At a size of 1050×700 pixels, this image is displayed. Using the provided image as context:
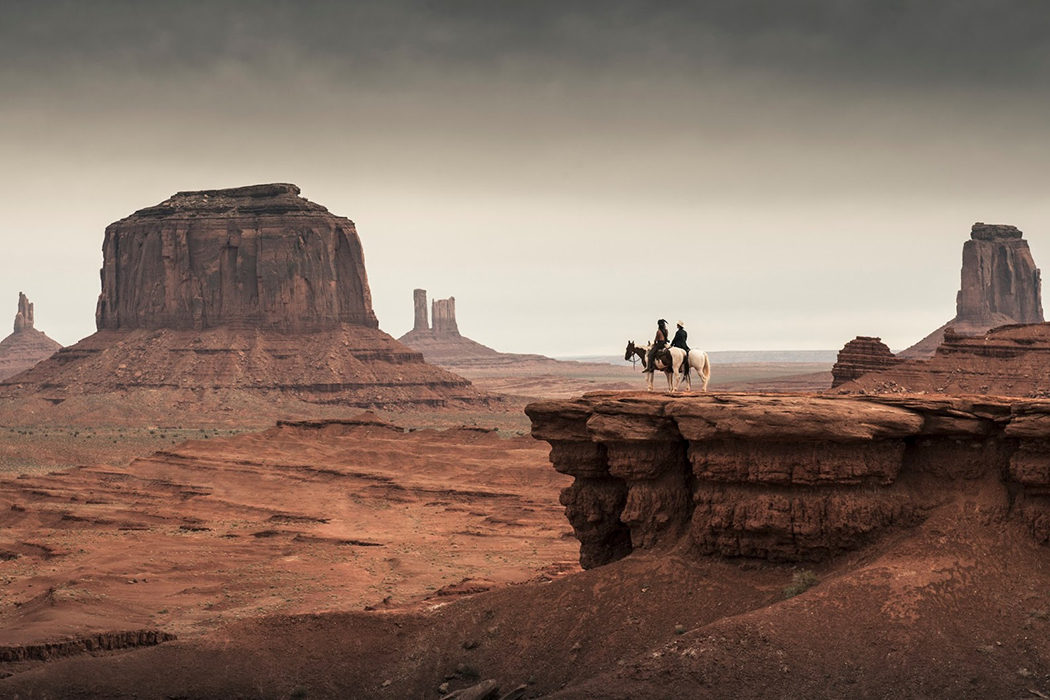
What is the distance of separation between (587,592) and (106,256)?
146 m

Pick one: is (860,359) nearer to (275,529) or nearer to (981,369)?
(981,369)

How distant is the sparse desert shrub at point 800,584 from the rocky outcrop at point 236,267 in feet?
430

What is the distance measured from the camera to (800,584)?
2661cm

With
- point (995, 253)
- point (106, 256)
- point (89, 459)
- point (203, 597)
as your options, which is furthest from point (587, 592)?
point (995, 253)

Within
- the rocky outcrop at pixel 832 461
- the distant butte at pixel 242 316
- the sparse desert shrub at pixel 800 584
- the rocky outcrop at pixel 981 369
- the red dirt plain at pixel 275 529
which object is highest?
the distant butte at pixel 242 316

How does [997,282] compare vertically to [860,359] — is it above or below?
above

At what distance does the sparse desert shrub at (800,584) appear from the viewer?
26.5 m

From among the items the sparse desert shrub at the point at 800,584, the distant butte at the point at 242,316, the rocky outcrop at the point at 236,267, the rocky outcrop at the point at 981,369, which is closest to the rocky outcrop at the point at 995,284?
the distant butte at the point at 242,316

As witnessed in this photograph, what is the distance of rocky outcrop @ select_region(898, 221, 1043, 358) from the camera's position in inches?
7421

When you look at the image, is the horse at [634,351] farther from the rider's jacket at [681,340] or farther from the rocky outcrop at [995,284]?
the rocky outcrop at [995,284]

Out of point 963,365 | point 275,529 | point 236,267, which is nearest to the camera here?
point 275,529

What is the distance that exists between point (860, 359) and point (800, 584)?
63183 millimetres

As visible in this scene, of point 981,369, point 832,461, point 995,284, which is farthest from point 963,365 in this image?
point 995,284

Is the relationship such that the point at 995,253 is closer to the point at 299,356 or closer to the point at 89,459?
the point at 299,356
